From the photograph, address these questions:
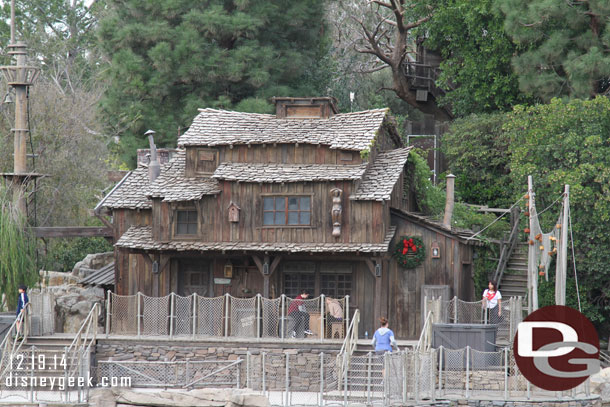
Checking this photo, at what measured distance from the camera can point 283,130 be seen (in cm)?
3138

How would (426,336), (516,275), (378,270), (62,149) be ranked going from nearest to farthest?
(426,336)
(378,270)
(516,275)
(62,149)

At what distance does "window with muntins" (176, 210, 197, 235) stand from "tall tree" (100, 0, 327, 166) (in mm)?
11731

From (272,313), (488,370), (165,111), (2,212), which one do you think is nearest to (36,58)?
(165,111)

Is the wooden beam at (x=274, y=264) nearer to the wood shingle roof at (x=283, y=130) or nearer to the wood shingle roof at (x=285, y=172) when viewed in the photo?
the wood shingle roof at (x=285, y=172)

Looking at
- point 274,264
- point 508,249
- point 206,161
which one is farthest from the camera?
point 508,249

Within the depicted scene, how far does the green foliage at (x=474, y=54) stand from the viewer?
4016 cm

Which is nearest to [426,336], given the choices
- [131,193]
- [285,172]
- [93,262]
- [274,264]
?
[274,264]

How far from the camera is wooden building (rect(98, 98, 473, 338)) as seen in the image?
95.7 ft

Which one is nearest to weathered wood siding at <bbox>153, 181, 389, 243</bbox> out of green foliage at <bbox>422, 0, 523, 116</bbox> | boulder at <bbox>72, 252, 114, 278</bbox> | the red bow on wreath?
the red bow on wreath

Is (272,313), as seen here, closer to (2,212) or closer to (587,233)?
(2,212)

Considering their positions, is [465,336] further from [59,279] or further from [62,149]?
[62,149]

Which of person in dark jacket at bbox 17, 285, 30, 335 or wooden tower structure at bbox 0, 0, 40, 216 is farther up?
wooden tower structure at bbox 0, 0, 40, 216

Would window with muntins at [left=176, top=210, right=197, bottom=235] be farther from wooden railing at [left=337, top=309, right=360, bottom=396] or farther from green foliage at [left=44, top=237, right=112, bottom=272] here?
green foliage at [left=44, top=237, right=112, bottom=272]

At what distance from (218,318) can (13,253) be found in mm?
6079
